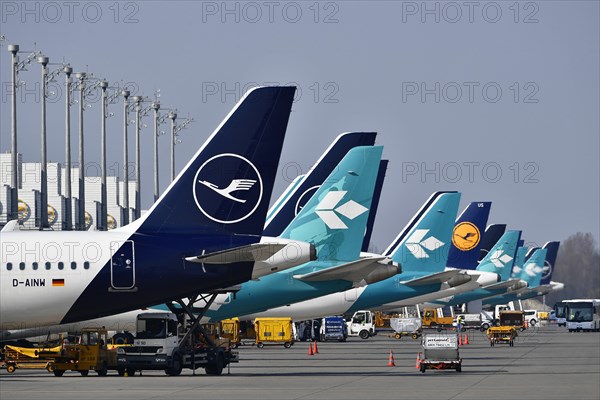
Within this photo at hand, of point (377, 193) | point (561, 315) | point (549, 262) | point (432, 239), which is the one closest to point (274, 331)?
point (432, 239)

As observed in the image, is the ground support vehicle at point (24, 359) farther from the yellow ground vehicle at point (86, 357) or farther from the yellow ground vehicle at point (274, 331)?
the yellow ground vehicle at point (274, 331)

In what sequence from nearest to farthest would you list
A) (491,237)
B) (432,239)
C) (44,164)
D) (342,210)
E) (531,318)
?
(342,210), (432,239), (44,164), (491,237), (531,318)

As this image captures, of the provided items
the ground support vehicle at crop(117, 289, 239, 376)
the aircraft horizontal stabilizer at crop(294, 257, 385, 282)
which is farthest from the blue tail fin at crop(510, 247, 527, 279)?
the ground support vehicle at crop(117, 289, 239, 376)

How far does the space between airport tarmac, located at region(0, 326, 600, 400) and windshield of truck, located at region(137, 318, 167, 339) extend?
60.7 inches

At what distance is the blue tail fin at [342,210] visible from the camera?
53625 millimetres

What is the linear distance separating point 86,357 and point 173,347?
3434mm

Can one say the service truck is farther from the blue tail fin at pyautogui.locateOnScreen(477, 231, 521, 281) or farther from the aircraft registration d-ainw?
the blue tail fin at pyautogui.locateOnScreen(477, 231, 521, 281)

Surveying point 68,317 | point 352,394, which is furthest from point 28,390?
point 352,394

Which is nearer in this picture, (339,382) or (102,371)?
(339,382)

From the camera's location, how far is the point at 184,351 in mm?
49375

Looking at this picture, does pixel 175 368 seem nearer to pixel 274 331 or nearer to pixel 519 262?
pixel 274 331

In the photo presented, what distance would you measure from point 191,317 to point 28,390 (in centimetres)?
1118

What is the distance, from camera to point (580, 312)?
488 ft

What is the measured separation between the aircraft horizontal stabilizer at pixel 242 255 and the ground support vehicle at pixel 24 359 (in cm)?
1147
